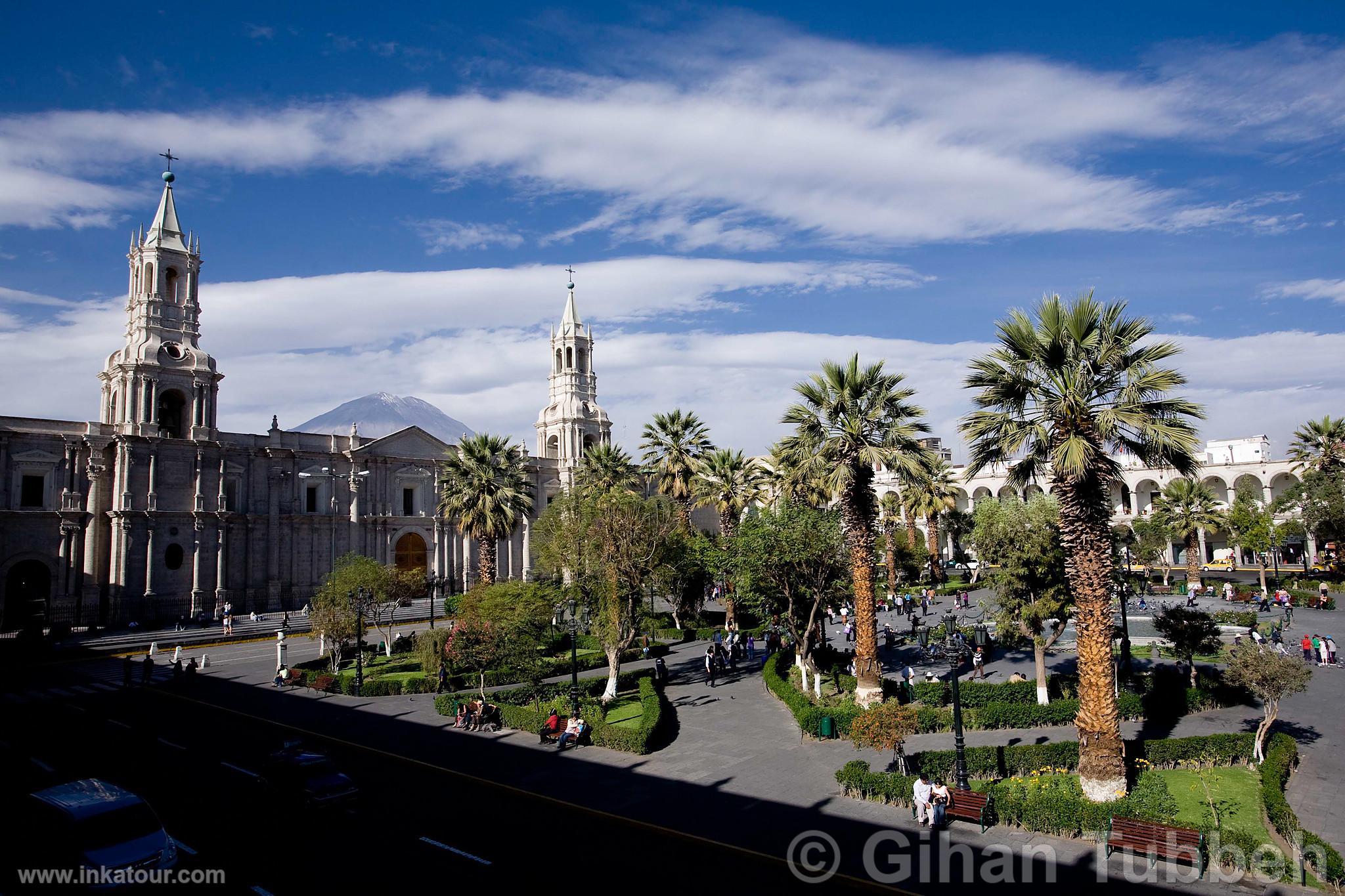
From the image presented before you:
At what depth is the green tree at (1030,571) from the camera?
84.7ft

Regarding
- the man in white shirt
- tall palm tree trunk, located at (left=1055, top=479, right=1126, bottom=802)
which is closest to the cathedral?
the man in white shirt

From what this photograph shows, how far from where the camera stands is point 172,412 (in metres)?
57.6

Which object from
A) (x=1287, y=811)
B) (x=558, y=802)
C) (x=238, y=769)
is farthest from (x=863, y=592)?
(x=238, y=769)

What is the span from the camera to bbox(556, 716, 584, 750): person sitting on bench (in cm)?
2209

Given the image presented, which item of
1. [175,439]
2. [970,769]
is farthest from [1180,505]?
[175,439]

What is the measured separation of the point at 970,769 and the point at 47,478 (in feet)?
186

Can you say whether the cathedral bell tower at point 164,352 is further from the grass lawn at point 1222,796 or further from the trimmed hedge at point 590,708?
the grass lawn at point 1222,796

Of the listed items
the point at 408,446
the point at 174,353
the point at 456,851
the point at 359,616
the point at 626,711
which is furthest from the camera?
the point at 408,446

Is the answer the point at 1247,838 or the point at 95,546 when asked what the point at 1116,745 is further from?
the point at 95,546

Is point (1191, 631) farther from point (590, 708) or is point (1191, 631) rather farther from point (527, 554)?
point (527, 554)

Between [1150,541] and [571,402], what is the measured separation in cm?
4966

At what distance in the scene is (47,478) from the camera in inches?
1988

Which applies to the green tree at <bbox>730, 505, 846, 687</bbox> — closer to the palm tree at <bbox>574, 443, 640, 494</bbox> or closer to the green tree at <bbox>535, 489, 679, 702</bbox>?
the green tree at <bbox>535, 489, 679, 702</bbox>

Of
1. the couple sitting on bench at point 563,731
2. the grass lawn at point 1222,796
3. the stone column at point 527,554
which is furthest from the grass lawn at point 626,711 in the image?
the stone column at point 527,554
